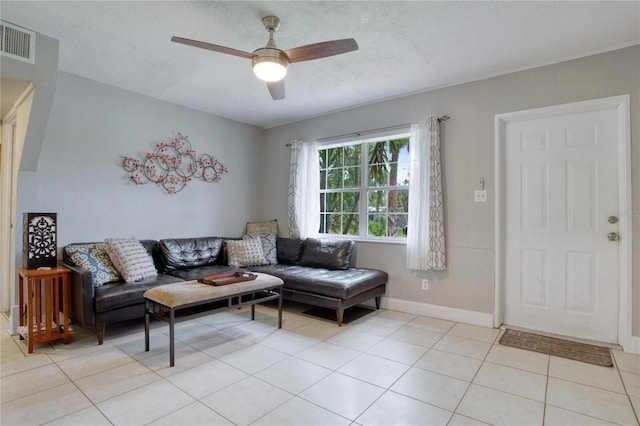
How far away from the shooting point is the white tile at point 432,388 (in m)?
1.99

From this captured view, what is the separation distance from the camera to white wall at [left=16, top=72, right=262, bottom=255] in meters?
3.25

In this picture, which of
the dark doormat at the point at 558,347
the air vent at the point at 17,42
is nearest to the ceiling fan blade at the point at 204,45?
the air vent at the point at 17,42

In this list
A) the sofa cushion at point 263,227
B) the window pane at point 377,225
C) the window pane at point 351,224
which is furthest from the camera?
the sofa cushion at point 263,227

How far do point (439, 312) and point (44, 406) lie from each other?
3.34 metres

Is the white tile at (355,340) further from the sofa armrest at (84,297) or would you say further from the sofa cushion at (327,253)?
the sofa armrest at (84,297)

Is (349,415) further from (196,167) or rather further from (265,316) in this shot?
(196,167)

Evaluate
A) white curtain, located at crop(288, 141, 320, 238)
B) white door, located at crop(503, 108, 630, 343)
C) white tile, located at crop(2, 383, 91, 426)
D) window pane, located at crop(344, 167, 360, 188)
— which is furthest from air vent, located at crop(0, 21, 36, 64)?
white door, located at crop(503, 108, 630, 343)

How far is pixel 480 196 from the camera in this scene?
Result: 11.0 ft

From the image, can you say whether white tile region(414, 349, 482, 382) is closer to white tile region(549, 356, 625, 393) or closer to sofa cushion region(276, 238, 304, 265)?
white tile region(549, 356, 625, 393)

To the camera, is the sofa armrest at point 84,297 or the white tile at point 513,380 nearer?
the white tile at point 513,380

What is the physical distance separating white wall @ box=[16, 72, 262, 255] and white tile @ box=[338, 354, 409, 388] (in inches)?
114

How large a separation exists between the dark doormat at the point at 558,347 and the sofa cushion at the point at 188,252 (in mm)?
3376

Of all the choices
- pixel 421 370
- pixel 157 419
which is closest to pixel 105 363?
pixel 157 419

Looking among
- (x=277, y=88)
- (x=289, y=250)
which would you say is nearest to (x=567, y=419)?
(x=277, y=88)
